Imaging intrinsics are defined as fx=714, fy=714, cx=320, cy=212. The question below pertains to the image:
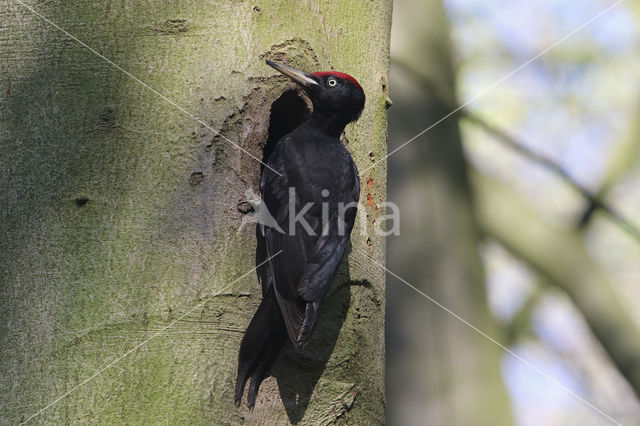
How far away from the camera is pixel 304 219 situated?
2.51 meters

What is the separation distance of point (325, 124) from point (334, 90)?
1.29ft

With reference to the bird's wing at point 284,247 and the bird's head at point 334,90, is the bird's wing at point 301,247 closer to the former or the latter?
the bird's wing at point 284,247

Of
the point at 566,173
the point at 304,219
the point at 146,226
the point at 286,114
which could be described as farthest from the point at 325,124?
the point at 566,173

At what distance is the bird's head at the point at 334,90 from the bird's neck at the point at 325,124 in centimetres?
19

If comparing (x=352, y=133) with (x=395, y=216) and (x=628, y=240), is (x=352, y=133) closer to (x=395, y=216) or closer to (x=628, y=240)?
(x=395, y=216)

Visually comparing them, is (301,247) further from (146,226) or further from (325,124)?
(325,124)

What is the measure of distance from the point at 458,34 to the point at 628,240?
2147mm

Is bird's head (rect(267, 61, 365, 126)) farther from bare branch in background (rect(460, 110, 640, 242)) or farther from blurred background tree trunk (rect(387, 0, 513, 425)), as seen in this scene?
bare branch in background (rect(460, 110, 640, 242))

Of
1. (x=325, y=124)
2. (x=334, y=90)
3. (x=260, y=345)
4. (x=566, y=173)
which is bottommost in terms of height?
(x=566, y=173)

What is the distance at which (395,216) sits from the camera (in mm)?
4742

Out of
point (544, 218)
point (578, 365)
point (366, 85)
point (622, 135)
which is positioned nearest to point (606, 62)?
point (622, 135)

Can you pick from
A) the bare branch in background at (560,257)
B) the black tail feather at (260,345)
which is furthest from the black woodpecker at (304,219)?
the bare branch in background at (560,257)

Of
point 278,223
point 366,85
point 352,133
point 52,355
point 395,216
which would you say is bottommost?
point 395,216

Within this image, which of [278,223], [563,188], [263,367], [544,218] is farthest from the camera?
[563,188]
